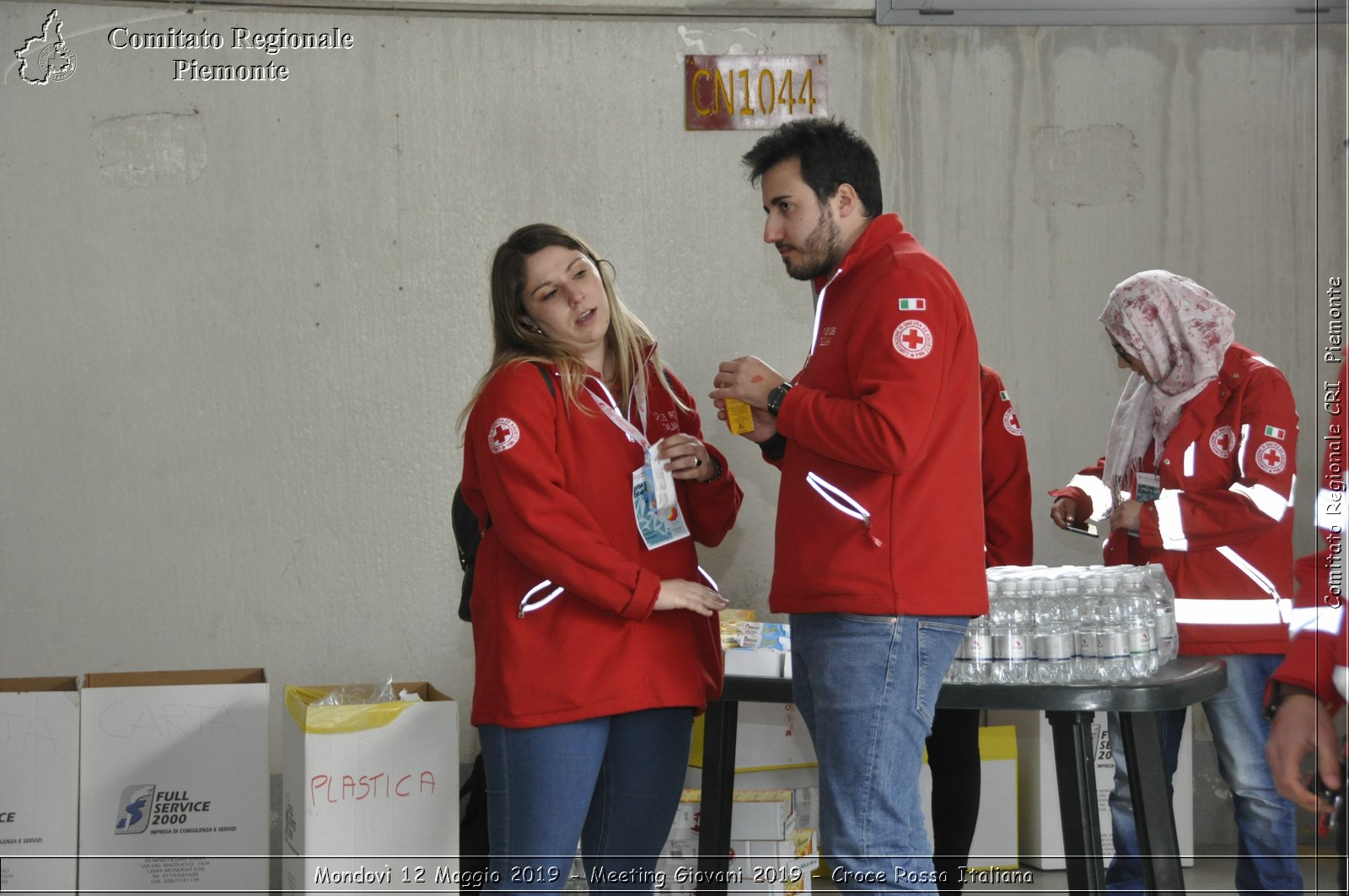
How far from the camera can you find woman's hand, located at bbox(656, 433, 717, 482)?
82.4 inches

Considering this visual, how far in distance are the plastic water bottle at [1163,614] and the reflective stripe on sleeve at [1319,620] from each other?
3.96 feet

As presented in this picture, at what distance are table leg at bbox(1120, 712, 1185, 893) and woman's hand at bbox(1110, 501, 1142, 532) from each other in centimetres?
52

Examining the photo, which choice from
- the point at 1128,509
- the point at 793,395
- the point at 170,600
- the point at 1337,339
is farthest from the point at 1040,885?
the point at 170,600

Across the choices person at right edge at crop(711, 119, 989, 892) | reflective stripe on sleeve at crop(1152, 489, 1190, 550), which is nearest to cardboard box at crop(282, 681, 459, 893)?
person at right edge at crop(711, 119, 989, 892)

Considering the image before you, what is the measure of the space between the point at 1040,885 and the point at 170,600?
2.80m

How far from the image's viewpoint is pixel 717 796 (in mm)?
2662

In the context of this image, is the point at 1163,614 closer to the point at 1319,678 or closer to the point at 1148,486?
the point at 1148,486

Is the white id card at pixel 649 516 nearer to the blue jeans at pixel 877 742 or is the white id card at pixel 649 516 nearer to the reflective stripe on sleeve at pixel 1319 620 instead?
the blue jeans at pixel 877 742

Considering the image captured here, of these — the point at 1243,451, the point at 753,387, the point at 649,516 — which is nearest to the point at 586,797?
the point at 649,516

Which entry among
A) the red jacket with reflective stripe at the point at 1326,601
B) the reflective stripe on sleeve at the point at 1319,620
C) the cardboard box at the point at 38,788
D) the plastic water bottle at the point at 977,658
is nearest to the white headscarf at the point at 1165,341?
the plastic water bottle at the point at 977,658

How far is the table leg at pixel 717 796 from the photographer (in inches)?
104

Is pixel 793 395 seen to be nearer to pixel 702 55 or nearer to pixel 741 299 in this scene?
pixel 741 299

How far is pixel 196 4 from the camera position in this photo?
3.68 m

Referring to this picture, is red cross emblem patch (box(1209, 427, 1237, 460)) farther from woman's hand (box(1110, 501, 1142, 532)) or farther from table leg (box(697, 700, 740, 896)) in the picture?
table leg (box(697, 700, 740, 896))
